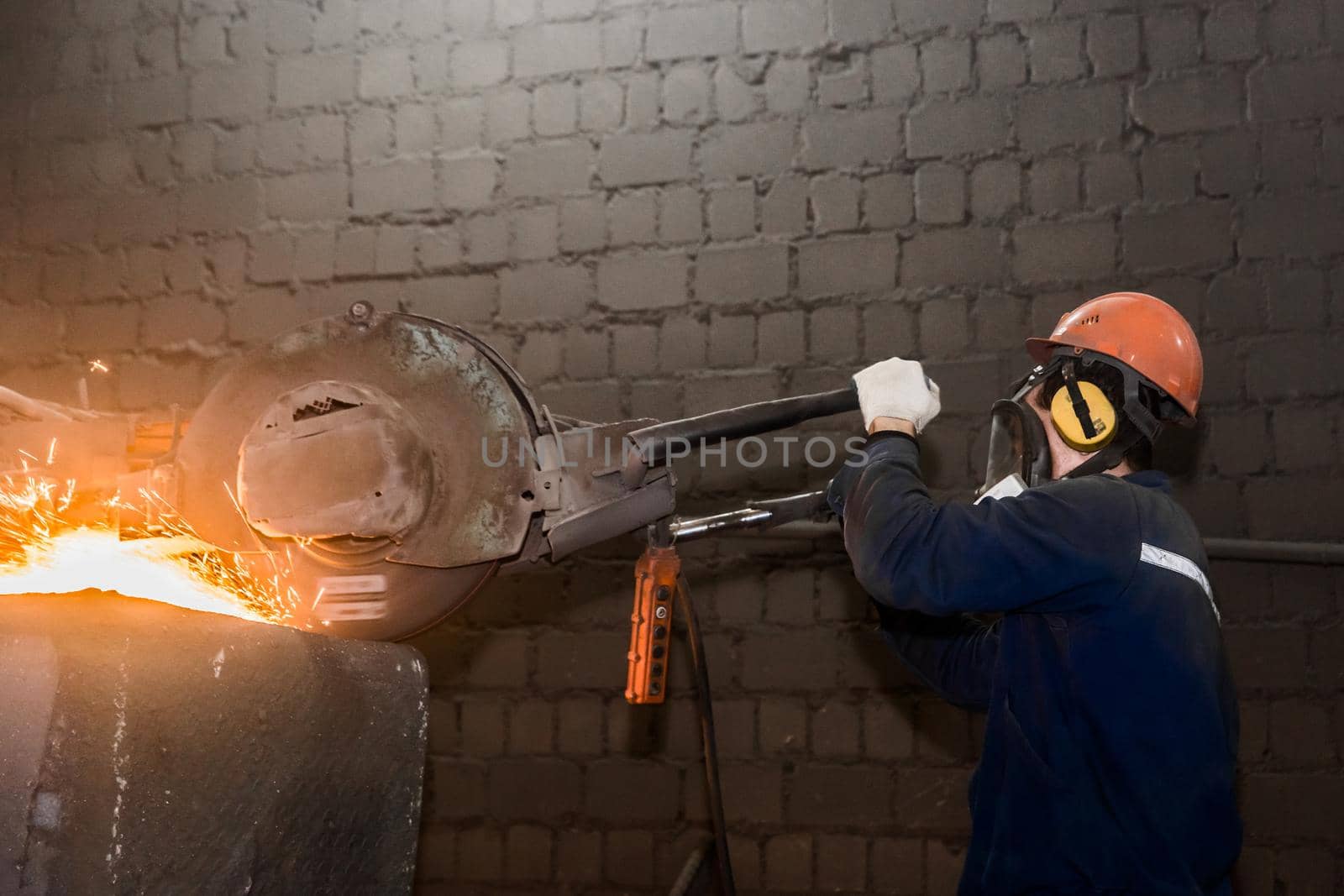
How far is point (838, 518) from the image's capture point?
6.63 feet

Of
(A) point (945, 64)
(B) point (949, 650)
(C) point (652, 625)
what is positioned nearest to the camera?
(C) point (652, 625)

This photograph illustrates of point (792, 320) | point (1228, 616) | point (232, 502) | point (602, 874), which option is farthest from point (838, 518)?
point (602, 874)

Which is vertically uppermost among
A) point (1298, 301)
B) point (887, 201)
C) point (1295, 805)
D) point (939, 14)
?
point (939, 14)

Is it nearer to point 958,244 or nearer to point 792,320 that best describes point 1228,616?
point 958,244

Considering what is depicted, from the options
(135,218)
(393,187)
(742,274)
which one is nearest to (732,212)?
(742,274)

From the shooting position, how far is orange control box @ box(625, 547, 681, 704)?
1.84m

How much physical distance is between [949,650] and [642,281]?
1.71 metres

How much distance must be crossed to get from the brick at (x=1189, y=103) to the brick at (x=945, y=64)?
0.53 meters

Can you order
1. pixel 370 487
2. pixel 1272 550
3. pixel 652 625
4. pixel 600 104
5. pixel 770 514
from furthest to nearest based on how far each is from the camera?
pixel 600 104, pixel 1272 550, pixel 770 514, pixel 652 625, pixel 370 487

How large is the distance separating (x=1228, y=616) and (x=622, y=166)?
2357mm

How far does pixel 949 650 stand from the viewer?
85.0 inches

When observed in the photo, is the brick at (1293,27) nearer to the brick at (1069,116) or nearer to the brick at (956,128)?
the brick at (1069,116)

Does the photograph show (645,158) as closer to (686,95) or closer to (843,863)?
(686,95)

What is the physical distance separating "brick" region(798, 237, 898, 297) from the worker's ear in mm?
1336
